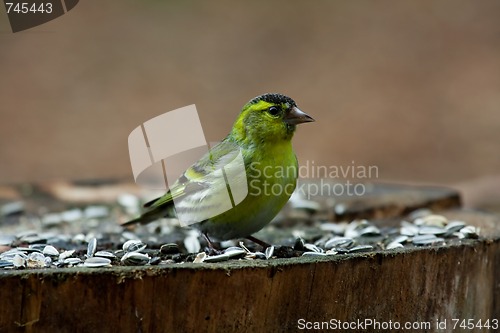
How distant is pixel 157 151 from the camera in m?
5.46

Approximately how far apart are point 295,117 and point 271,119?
157 millimetres

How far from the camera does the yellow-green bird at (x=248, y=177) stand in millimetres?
4738

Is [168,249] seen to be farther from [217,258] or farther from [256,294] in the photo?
[256,294]

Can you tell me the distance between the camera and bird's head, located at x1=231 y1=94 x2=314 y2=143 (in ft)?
16.2

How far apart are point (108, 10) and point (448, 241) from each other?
15.7 metres

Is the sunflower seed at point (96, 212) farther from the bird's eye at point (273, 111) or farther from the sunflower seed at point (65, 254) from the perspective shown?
the bird's eye at point (273, 111)

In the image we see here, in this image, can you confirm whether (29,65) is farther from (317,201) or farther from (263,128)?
(263,128)

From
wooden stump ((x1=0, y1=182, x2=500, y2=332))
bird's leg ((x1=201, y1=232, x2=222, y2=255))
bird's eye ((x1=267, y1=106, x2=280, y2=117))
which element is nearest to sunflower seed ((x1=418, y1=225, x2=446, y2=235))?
wooden stump ((x1=0, y1=182, x2=500, y2=332))

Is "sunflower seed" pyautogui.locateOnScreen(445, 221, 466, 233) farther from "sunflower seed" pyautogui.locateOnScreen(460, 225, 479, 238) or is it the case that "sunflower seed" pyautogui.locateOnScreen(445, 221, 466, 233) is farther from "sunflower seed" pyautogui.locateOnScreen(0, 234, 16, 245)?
"sunflower seed" pyautogui.locateOnScreen(0, 234, 16, 245)

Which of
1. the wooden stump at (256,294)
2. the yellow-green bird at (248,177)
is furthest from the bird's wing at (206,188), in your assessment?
the wooden stump at (256,294)

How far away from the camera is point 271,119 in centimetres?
498

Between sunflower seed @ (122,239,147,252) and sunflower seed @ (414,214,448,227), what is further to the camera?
sunflower seed @ (414,214,448,227)

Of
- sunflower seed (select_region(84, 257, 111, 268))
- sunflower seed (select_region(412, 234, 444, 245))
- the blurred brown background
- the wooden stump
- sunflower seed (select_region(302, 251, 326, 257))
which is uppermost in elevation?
the blurred brown background

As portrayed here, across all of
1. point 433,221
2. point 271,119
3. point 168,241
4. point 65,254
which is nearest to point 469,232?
point 433,221
